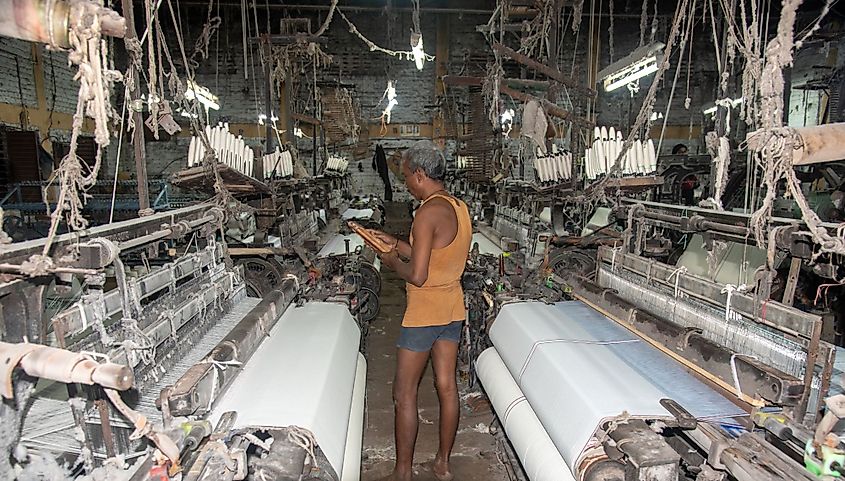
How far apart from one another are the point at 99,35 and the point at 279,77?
712 cm

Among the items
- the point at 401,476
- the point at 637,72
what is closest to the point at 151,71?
the point at 401,476

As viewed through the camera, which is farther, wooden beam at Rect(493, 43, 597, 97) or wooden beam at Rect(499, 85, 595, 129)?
wooden beam at Rect(499, 85, 595, 129)

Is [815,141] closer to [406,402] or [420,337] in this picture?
[420,337]

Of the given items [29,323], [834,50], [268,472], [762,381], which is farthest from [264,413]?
[834,50]

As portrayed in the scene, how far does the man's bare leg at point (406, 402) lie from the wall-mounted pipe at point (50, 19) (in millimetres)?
2181

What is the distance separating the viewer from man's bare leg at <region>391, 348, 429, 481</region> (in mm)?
2939

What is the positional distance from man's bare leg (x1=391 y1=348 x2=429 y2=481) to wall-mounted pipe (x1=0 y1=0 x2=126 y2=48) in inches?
85.9

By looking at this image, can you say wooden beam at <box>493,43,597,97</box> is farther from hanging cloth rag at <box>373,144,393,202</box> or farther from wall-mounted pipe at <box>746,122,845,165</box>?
hanging cloth rag at <box>373,144,393,202</box>

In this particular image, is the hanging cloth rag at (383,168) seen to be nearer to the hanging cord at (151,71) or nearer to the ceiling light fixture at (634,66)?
the ceiling light fixture at (634,66)

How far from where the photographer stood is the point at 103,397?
161 centimetres

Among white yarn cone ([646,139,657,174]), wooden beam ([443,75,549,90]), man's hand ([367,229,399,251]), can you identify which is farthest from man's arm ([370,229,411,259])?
wooden beam ([443,75,549,90])

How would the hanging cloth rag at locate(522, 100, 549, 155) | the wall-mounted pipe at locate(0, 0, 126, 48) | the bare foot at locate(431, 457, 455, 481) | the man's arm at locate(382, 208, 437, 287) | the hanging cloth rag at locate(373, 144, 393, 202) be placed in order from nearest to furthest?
1. the wall-mounted pipe at locate(0, 0, 126, 48)
2. the man's arm at locate(382, 208, 437, 287)
3. the bare foot at locate(431, 457, 455, 481)
4. the hanging cloth rag at locate(522, 100, 549, 155)
5. the hanging cloth rag at locate(373, 144, 393, 202)

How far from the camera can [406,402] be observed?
9.69 ft

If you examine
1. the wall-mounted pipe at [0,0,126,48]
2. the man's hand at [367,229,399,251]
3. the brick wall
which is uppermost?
the brick wall
